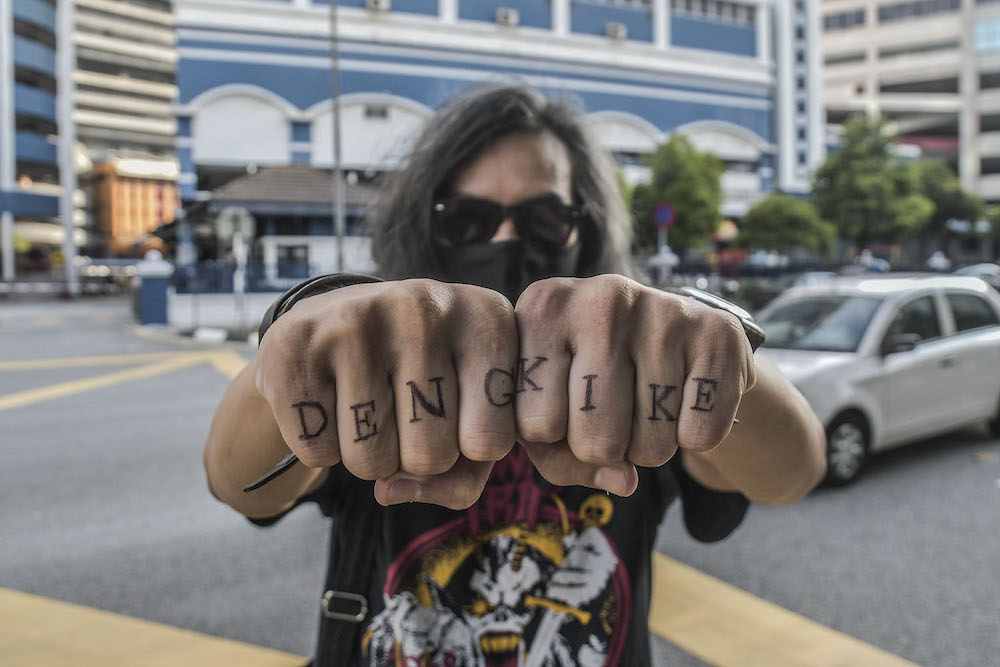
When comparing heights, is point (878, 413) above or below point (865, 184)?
below

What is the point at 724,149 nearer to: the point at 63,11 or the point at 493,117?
the point at 493,117

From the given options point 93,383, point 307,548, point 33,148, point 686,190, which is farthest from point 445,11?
point 307,548

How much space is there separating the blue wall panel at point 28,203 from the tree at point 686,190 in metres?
32.6

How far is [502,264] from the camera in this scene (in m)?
1.46

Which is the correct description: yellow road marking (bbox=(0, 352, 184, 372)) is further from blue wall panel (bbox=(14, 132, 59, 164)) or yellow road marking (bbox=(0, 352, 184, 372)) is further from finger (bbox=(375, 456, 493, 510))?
blue wall panel (bbox=(14, 132, 59, 164))

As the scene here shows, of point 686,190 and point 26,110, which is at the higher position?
point 26,110

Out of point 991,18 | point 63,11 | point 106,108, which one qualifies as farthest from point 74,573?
point 106,108

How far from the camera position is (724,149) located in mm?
33906

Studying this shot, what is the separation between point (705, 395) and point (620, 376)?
8 centimetres

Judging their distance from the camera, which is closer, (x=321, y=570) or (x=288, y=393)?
(x=288, y=393)

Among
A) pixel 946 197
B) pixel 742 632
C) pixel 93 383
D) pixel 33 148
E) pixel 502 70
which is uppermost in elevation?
pixel 33 148

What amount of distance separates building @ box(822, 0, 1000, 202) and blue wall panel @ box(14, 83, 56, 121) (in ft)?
157

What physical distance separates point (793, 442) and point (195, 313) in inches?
724

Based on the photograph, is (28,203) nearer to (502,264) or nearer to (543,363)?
(502,264)
